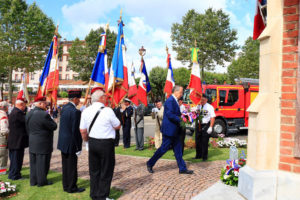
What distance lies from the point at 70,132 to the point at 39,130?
34.0 inches

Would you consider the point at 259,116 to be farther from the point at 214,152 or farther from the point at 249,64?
the point at 249,64

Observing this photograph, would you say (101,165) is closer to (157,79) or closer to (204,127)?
(204,127)

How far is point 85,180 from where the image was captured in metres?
5.47

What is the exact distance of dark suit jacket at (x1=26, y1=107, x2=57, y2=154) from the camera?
5.01m

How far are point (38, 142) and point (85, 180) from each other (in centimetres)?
136

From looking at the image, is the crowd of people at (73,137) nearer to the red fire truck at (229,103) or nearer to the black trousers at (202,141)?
the black trousers at (202,141)

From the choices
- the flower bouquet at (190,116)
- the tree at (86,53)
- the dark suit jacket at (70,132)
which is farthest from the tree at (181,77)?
the dark suit jacket at (70,132)

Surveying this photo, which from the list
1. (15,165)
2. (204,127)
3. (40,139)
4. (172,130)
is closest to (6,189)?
(40,139)

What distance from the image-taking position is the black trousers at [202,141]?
279 inches

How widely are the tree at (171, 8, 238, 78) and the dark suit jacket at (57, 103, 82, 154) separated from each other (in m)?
24.9

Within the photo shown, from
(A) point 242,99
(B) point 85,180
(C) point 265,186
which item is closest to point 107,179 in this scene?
(B) point 85,180

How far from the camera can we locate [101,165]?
4121 millimetres

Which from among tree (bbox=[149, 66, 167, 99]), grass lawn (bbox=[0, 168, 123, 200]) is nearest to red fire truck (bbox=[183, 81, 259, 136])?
grass lawn (bbox=[0, 168, 123, 200])

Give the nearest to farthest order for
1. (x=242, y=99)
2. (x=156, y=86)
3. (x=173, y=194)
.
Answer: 1. (x=173, y=194)
2. (x=242, y=99)
3. (x=156, y=86)
